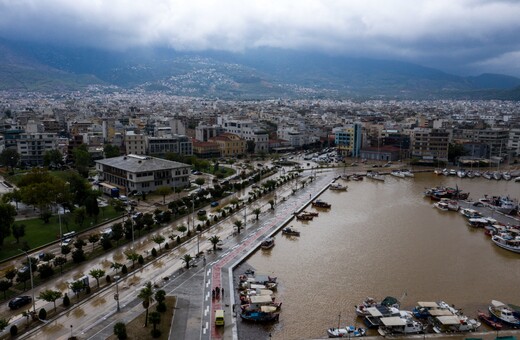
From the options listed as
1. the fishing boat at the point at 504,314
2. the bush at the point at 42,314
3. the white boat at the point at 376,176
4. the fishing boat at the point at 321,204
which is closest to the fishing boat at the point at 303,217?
the fishing boat at the point at 321,204

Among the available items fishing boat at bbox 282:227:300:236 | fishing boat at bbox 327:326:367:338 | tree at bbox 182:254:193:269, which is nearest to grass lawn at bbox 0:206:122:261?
tree at bbox 182:254:193:269

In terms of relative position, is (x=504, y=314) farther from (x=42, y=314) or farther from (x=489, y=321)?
(x=42, y=314)

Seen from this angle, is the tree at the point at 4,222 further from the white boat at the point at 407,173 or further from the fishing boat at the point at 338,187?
the white boat at the point at 407,173

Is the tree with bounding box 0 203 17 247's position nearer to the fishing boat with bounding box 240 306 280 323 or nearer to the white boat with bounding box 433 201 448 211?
the fishing boat with bounding box 240 306 280 323

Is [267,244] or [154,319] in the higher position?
[154,319]

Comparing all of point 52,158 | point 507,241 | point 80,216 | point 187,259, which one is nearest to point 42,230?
point 80,216

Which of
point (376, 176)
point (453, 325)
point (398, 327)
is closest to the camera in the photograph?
point (398, 327)
